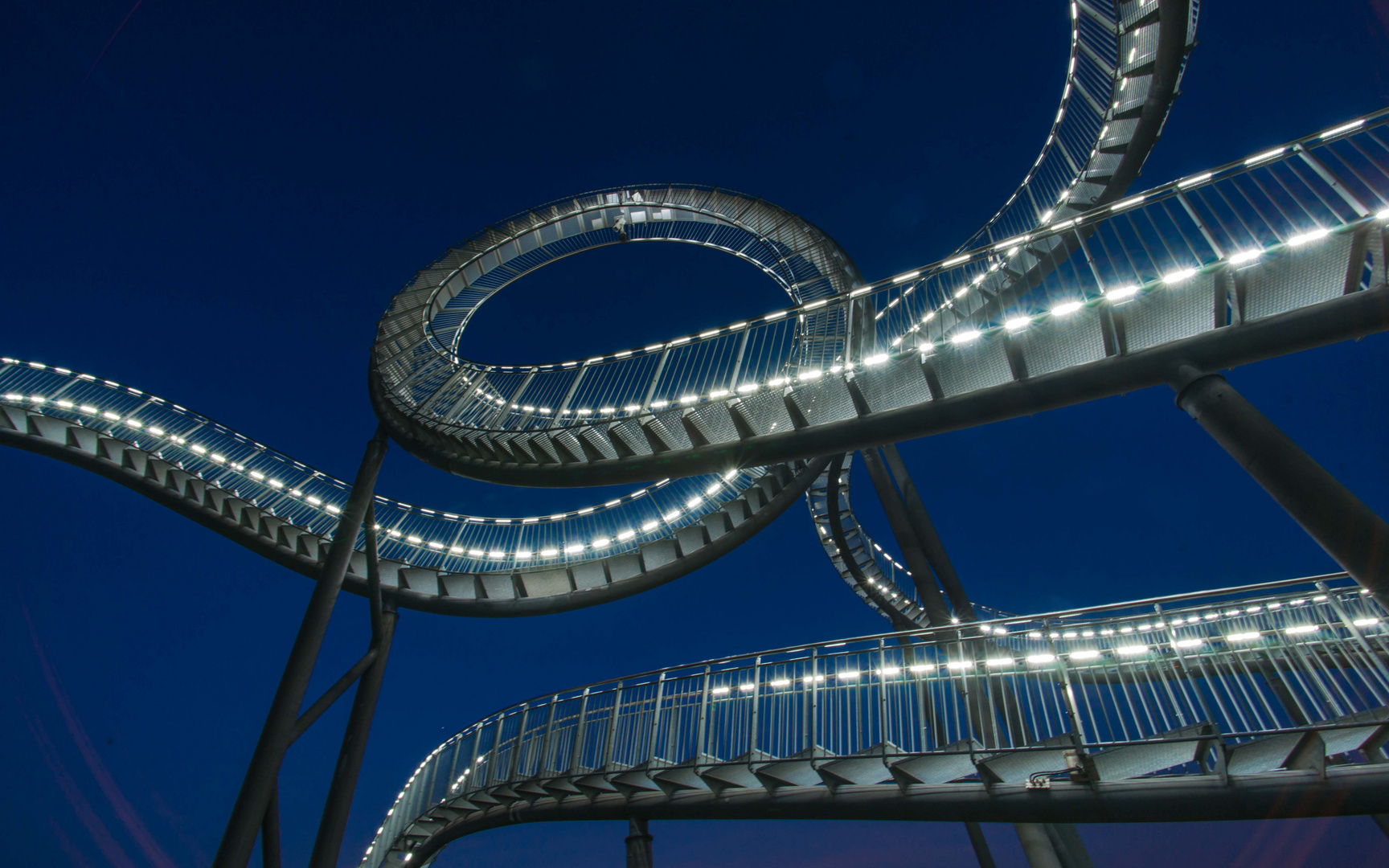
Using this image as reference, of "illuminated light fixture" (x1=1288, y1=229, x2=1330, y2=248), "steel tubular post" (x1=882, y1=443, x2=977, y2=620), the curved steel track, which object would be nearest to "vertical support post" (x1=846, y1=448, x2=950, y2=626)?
"steel tubular post" (x1=882, y1=443, x2=977, y2=620)

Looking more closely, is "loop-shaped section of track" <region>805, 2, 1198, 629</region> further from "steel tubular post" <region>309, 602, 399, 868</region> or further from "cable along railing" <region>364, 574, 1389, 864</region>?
"steel tubular post" <region>309, 602, 399, 868</region>

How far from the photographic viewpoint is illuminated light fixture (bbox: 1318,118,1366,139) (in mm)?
5559

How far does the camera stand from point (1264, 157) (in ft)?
20.0

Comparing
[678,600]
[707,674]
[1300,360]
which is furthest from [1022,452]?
[707,674]

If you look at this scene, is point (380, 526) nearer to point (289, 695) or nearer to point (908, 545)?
point (289, 695)

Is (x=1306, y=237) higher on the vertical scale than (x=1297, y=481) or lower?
higher

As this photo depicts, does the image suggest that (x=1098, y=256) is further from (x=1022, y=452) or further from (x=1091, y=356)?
(x=1022, y=452)

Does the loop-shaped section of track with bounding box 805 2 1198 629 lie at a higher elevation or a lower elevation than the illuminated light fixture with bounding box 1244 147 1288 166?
higher

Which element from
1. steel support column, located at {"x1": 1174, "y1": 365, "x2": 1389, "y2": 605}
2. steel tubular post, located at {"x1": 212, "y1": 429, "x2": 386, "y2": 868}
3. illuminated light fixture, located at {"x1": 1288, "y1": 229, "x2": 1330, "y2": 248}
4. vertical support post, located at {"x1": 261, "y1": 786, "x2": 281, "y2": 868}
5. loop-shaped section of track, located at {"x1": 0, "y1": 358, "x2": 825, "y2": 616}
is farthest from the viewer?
loop-shaped section of track, located at {"x1": 0, "y1": 358, "x2": 825, "y2": 616}

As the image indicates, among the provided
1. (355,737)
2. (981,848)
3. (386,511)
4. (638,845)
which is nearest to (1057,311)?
(638,845)

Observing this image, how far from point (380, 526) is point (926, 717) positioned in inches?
554

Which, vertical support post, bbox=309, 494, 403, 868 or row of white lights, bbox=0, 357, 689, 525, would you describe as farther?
row of white lights, bbox=0, 357, 689, 525

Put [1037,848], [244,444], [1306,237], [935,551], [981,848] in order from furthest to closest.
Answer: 1. [244,444]
2. [935,551]
3. [981,848]
4. [1037,848]
5. [1306,237]

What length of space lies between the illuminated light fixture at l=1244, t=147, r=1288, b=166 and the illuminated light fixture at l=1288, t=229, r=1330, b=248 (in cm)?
103
